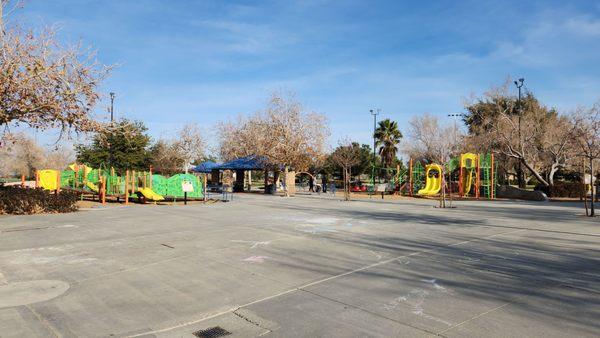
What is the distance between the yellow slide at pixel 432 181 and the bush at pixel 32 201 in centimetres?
2458

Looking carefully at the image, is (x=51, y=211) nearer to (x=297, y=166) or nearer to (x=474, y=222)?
(x=474, y=222)

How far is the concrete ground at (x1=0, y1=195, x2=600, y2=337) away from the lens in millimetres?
4621

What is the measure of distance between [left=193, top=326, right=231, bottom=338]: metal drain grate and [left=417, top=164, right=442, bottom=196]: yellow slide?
30119 mm

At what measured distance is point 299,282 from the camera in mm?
6379

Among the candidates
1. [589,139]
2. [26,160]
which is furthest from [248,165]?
[26,160]

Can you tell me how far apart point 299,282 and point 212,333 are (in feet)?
6.98

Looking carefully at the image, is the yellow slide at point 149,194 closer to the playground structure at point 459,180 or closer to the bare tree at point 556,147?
the playground structure at point 459,180

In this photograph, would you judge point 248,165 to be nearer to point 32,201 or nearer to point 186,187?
point 186,187

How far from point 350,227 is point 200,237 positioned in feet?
14.7

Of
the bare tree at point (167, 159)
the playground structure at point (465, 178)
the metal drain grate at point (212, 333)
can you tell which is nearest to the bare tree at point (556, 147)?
the playground structure at point (465, 178)

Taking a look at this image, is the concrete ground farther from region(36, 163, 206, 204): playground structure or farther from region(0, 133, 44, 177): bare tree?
region(0, 133, 44, 177): bare tree

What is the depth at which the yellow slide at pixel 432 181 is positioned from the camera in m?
33.1

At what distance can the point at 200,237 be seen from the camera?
34.7 ft

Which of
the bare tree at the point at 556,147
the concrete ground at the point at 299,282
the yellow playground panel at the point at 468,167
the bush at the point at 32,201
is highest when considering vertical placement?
the bare tree at the point at 556,147
